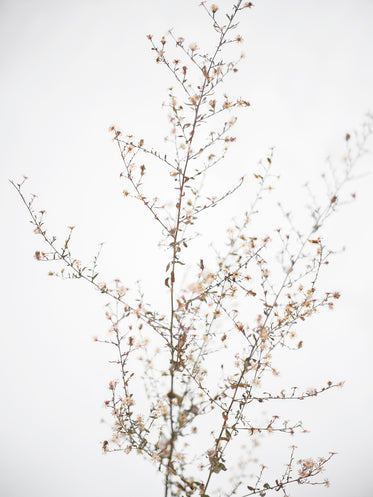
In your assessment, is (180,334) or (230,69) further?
(230,69)

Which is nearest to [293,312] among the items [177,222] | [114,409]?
[177,222]

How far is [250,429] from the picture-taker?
6.28 feet

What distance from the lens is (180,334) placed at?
178cm

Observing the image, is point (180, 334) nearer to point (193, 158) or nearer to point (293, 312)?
point (293, 312)

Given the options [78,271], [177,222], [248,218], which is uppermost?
[248,218]

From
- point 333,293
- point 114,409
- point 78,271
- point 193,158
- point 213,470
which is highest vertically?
point 193,158

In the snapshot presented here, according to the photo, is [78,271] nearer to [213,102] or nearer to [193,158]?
[193,158]

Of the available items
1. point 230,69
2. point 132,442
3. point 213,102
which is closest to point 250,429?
point 132,442

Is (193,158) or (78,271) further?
(193,158)

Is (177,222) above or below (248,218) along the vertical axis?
below

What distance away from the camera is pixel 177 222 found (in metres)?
1.92

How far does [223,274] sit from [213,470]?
115 cm

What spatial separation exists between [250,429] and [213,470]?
32 cm

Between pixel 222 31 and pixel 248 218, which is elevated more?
pixel 222 31
